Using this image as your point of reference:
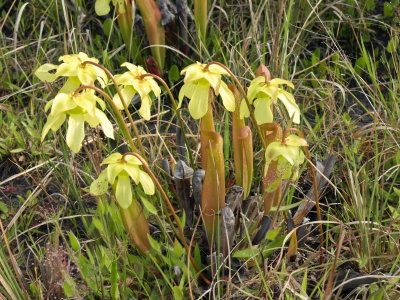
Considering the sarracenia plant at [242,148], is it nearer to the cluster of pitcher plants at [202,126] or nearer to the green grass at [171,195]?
the cluster of pitcher plants at [202,126]

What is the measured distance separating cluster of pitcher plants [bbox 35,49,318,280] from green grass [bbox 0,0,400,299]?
0.30 feet

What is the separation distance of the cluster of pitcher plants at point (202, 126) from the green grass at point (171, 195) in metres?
0.09

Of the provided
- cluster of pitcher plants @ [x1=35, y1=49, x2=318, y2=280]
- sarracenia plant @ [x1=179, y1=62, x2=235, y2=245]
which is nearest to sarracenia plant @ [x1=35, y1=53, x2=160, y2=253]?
cluster of pitcher plants @ [x1=35, y1=49, x2=318, y2=280]

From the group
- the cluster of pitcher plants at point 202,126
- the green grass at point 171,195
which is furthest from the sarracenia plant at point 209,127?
the green grass at point 171,195

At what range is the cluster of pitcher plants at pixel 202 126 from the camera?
1.33 m

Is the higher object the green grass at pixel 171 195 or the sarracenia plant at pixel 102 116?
the sarracenia plant at pixel 102 116

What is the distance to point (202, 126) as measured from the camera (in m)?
1.54

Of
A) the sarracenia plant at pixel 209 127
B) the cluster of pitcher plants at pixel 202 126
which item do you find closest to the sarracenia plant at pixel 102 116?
the cluster of pitcher plants at pixel 202 126

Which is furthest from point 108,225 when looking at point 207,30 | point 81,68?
point 207,30

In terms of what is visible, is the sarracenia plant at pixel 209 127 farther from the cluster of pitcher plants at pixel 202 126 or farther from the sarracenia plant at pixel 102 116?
the sarracenia plant at pixel 102 116

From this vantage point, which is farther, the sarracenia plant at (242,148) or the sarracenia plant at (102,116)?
the sarracenia plant at (242,148)

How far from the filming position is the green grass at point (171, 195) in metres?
1.55

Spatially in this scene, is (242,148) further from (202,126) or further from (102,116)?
(102,116)

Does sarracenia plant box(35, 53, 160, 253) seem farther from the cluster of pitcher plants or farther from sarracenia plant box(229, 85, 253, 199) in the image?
sarracenia plant box(229, 85, 253, 199)
